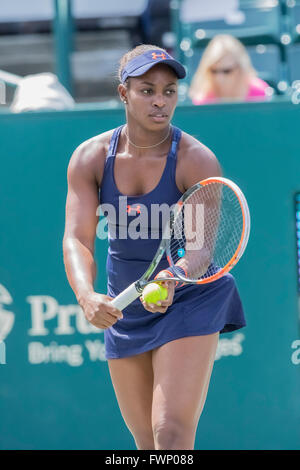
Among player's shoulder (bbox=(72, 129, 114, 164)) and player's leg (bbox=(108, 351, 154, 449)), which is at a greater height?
player's shoulder (bbox=(72, 129, 114, 164))

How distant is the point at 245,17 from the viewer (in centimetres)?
637

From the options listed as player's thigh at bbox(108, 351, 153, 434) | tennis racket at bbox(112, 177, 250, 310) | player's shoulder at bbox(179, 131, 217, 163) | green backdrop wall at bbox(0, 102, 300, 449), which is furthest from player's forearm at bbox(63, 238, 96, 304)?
green backdrop wall at bbox(0, 102, 300, 449)

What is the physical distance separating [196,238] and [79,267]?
16.0 inches

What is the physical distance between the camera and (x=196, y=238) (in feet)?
9.48

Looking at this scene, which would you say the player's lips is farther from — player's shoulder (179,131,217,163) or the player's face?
player's shoulder (179,131,217,163)

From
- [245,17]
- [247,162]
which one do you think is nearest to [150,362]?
[247,162]

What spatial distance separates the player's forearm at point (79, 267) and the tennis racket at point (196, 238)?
0.11m

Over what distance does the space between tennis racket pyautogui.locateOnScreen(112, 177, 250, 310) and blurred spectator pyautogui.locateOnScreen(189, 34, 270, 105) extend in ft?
6.85

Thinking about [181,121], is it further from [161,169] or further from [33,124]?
[161,169]

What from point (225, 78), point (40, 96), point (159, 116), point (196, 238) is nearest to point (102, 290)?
point (40, 96)

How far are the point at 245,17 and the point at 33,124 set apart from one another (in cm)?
282

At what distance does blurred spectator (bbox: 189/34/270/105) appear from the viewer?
196 inches

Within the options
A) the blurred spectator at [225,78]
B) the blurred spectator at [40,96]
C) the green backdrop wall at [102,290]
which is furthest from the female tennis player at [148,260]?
the blurred spectator at [225,78]

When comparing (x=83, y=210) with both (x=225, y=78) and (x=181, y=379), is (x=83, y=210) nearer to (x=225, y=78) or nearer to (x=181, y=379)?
(x=181, y=379)
